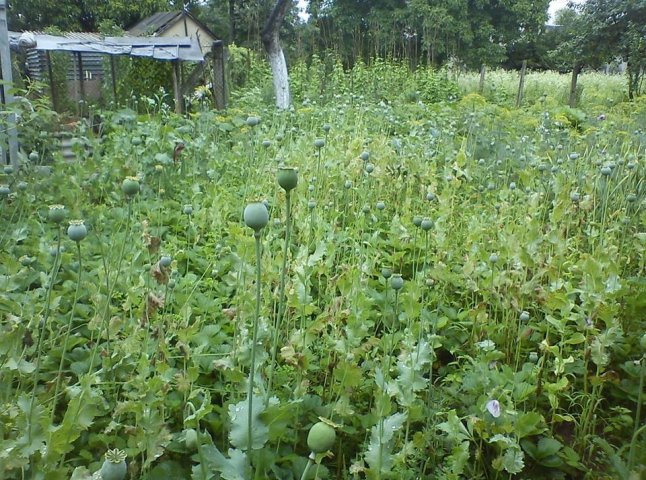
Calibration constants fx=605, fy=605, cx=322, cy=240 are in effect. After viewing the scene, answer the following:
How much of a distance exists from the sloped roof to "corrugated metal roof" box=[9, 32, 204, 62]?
408 inches

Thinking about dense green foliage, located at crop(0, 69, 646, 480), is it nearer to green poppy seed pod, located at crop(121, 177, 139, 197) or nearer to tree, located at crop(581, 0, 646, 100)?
green poppy seed pod, located at crop(121, 177, 139, 197)

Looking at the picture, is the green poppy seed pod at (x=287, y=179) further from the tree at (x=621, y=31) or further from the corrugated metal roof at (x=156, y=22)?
the corrugated metal roof at (x=156, y=22)

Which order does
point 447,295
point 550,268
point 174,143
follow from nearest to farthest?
1. point 550,268
2. point 447,295
3. point 174,143

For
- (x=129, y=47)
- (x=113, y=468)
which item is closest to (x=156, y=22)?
(x=129, y=47)

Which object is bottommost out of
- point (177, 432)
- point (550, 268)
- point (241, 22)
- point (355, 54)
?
point (177, 432)

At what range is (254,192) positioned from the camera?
11.8ft

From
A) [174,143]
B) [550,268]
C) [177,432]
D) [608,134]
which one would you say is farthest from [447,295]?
[608,134]

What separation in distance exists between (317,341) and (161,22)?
66.7 feet

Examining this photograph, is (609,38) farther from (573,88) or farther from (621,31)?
(573,88)

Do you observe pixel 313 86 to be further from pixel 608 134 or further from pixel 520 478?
pixel 520 478

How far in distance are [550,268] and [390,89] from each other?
745cm

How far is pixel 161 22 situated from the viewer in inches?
794

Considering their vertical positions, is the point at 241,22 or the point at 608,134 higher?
the point at 241,22

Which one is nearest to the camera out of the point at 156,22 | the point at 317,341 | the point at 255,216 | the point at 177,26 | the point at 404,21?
the point at 255,216
